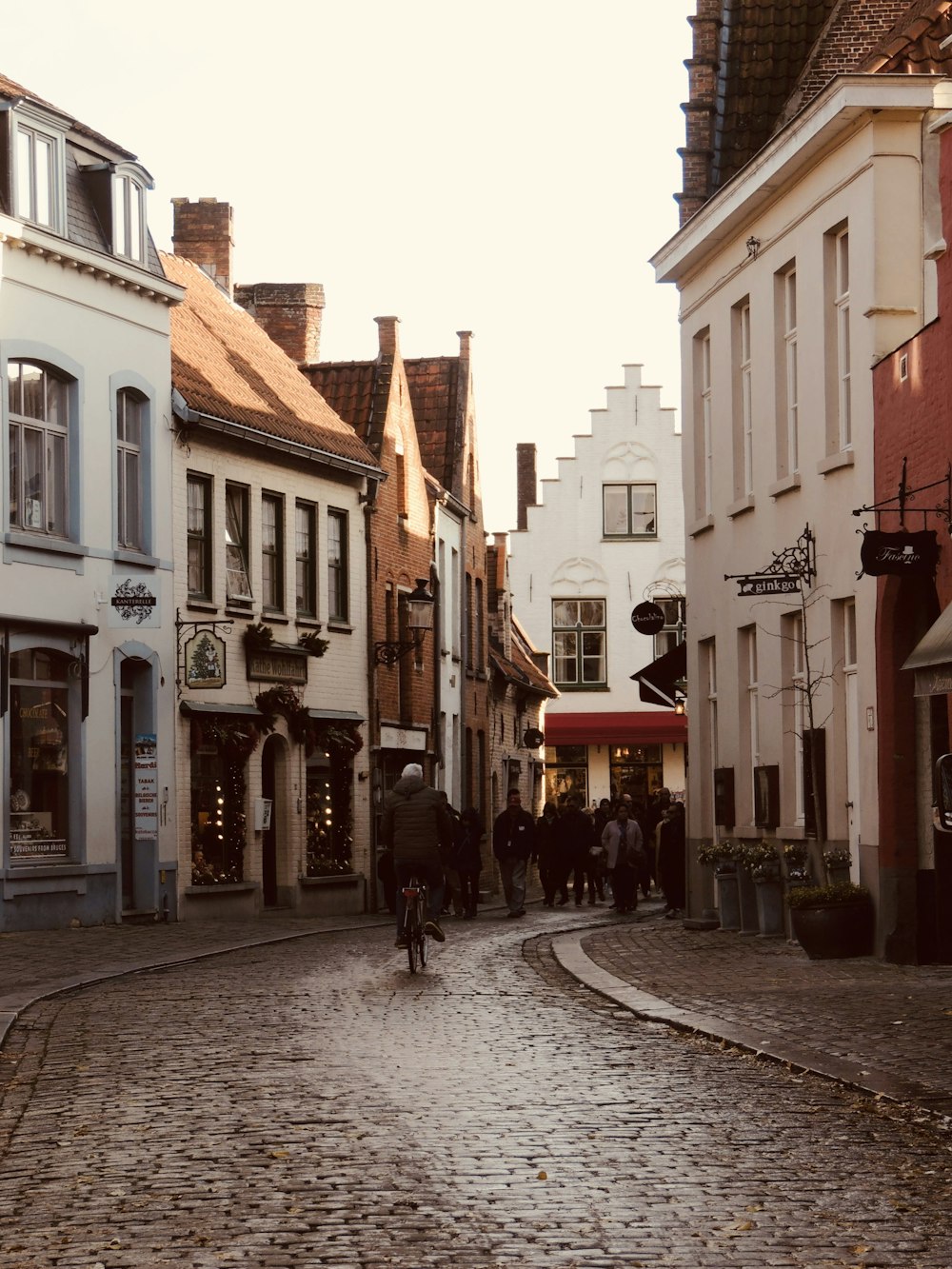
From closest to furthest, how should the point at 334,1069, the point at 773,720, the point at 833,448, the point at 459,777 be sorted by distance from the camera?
the point at 334,1069, the point at 833,448, the point at 773,720, the point at 459,777

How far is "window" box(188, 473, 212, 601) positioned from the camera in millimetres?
30844

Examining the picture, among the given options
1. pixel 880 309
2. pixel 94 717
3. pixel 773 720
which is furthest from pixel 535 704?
pixel 880 309

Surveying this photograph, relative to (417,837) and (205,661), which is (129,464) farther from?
(417,837)

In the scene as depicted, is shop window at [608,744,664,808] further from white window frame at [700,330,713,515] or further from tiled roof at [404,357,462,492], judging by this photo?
white window frame at [700,330,713,515]

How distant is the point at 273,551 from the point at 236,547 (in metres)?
1.29

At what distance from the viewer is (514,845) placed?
30.8m

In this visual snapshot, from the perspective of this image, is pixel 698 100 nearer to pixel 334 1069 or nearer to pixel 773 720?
pixel 773 720

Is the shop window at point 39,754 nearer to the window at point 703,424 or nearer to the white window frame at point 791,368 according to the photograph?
the window at point 703,424

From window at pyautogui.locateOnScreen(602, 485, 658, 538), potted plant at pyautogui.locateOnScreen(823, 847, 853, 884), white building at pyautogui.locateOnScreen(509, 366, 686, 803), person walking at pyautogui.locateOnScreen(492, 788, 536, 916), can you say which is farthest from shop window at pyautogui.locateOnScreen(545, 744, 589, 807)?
potted plant at pyautogui.locateOnScreen(823, 847, 853, 884)

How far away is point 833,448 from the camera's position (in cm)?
2091

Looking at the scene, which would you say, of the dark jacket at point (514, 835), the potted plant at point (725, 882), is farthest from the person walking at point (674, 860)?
the potted plant at point (725, 882)

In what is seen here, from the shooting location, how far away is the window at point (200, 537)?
30.8m

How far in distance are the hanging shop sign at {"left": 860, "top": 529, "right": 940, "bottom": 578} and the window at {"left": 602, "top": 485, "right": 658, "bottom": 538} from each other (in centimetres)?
4037

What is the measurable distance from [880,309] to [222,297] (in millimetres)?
20281
